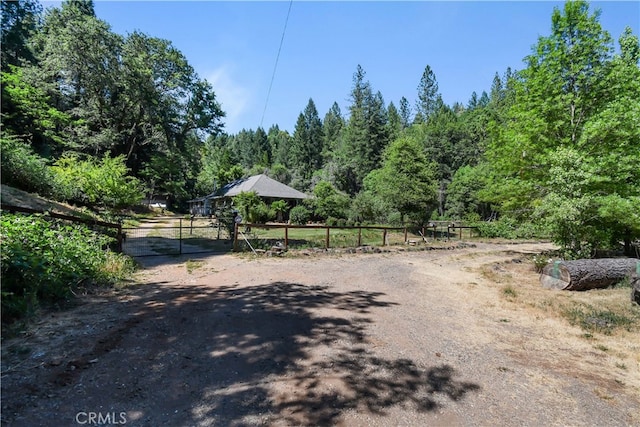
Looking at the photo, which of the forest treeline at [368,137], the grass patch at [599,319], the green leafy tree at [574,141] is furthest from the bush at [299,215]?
the grass patch at [599,319]

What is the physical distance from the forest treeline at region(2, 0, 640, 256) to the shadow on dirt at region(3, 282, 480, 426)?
7771mm

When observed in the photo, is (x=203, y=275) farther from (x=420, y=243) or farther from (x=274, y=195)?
(x=274, y=195)

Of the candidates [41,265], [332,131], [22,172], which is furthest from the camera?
[332,131]

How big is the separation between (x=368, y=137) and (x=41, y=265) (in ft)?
154

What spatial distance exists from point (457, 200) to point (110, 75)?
118 feet

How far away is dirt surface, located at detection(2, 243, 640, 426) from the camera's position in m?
2.63

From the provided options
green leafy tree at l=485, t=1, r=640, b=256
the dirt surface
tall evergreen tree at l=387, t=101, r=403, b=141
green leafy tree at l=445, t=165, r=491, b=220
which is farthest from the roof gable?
tall evergreen tree at l=387, t=101, r=403, b=141

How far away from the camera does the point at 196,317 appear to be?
4633 mm

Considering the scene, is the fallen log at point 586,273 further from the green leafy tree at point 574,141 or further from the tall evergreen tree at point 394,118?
the tall evergreen tree at point 394,118

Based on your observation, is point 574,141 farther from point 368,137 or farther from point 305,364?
point 368,137

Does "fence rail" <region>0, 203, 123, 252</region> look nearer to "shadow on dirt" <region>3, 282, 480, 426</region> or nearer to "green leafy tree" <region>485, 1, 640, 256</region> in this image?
"shadow on dirt" <region>3, 282, 480, 426</region>

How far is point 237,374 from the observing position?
3.15m

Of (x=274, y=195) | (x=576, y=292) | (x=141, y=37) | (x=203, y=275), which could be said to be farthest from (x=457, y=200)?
(x=141, y=37)

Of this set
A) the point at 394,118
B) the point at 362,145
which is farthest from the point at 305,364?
the point at 394,118
